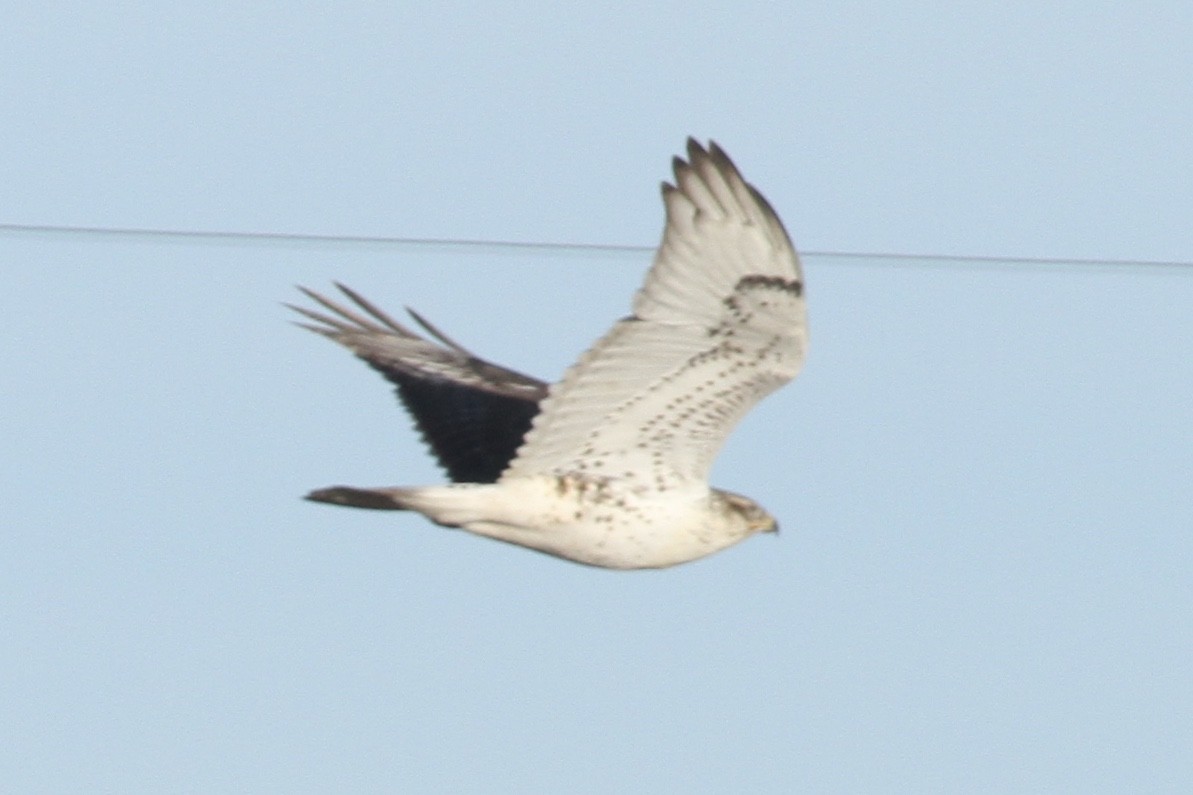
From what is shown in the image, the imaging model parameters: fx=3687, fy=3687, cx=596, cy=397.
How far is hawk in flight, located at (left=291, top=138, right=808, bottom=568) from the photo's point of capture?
981 cm

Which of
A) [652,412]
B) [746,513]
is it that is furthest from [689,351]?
[746,513]

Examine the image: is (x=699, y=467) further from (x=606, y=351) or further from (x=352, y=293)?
(x=352, y=293)

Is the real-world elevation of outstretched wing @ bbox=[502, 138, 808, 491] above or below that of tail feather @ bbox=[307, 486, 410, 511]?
above

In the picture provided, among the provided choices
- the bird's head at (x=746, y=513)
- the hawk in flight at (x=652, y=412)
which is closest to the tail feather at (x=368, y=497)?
the hawk in flight at (x=652, y=412)

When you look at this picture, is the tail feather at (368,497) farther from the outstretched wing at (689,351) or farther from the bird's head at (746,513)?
the bird's head at (746,513)

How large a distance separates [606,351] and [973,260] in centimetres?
142

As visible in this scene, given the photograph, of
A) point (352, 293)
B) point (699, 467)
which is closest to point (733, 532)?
point (699, 467)

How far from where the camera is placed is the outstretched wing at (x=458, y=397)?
11.2 m

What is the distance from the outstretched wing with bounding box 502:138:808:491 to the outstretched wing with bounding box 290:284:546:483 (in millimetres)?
721

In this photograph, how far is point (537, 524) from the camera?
10383 millimetres

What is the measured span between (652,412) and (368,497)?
83 cm

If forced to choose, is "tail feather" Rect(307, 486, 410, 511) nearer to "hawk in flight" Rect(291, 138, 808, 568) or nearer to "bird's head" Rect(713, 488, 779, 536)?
"hawk in flight" Rect(291, 138, 808, 568)

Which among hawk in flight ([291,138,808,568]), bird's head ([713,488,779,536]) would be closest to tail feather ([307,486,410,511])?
hawk in flight ([291,138,808,568])

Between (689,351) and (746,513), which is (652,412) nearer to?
(689,351)
